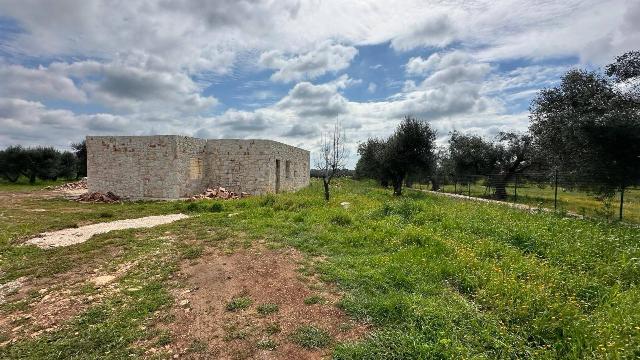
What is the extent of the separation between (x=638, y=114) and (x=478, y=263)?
9261 mm

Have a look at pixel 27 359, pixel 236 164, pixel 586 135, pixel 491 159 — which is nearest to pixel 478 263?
pixel 27 359

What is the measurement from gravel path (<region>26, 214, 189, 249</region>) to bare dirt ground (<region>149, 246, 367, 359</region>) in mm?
4828

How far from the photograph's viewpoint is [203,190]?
22.4 meters

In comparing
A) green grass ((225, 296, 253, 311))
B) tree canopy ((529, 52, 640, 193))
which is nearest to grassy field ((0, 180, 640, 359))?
green grass ((225, 296, 253, 311))

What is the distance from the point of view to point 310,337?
440 cm

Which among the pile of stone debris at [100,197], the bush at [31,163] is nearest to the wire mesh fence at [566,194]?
the pile of stone debris at [100,197]

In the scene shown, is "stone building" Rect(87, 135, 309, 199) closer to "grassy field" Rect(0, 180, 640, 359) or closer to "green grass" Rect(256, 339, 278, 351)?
"grassy field" Rect(0, 180, 640, 359)

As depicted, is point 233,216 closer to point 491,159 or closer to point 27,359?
point 27,359

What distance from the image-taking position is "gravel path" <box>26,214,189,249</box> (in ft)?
31.1

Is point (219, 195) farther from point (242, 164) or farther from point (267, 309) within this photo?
point (267, 309)

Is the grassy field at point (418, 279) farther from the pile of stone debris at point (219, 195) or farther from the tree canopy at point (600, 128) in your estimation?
the pile of stone debris at point (219, 195)

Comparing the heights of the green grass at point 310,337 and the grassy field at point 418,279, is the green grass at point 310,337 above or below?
below

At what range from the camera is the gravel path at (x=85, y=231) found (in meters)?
9.48

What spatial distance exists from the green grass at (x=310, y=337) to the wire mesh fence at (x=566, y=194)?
1187cm
